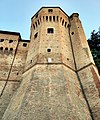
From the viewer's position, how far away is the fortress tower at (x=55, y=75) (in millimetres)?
14000

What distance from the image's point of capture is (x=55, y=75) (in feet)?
57.3

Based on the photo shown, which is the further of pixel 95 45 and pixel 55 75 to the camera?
pixel 95 45

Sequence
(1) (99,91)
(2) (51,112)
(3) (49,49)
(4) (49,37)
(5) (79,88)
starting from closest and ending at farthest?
1. (2) (51,112)
2. (1) (99,91)
3. (5) (79,88)
4. (3) (49,49)
5. (4) (49,37)

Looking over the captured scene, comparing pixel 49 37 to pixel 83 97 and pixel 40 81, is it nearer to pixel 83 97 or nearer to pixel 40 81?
pixel 40 81

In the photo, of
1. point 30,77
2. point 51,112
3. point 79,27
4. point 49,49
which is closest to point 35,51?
point 49,49

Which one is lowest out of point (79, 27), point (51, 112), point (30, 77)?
point (51, 112)

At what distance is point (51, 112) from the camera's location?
13.4 meters

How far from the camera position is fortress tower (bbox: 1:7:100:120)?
551 inches

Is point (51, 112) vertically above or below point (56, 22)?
below

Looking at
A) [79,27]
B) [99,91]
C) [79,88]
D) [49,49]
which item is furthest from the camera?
[79,27]

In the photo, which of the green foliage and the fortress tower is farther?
the green foliage

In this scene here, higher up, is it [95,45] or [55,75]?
[95,45]

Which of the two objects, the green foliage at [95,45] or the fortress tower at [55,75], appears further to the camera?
the green foliage at [95,45]

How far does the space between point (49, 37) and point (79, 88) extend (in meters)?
8.51
